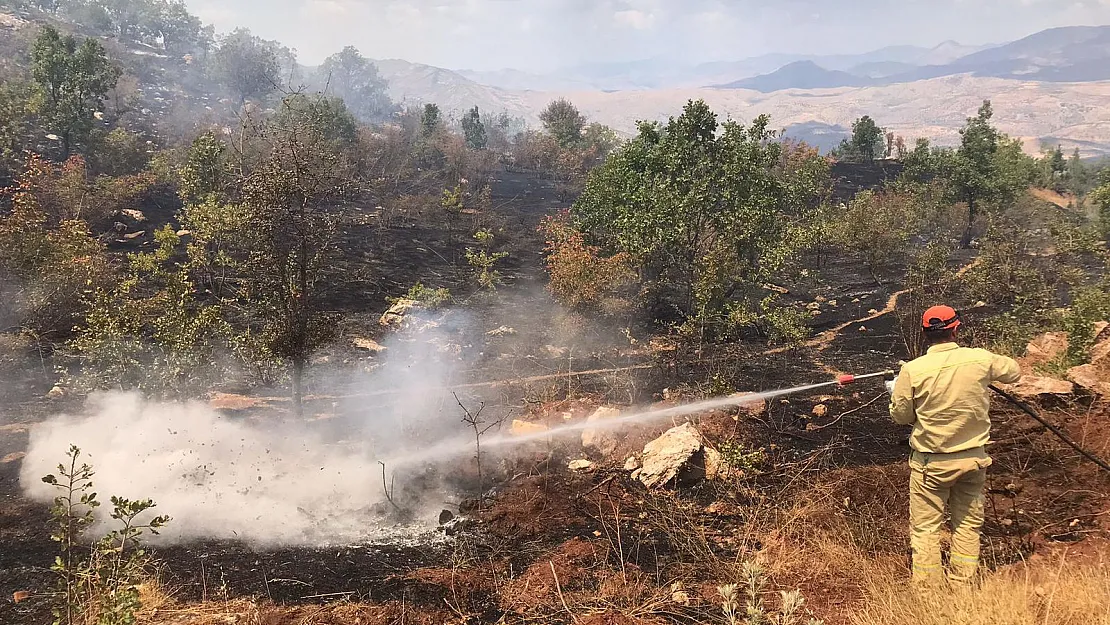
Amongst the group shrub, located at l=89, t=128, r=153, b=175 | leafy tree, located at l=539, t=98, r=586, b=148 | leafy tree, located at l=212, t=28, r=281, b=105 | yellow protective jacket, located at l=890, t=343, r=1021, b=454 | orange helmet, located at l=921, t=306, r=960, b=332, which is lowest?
yellow protective jacket, located at l=890, t=343, r=1021, b=454

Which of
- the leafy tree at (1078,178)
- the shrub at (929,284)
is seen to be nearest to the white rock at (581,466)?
the shrub at (929,284)

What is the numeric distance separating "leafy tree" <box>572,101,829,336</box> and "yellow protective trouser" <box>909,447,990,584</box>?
8246mm

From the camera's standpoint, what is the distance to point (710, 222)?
1294 centimetres

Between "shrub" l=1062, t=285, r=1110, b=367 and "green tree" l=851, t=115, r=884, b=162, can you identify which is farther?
"green tree" l=851, t=115, r=884, b=162

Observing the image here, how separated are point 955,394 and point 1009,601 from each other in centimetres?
A: 128

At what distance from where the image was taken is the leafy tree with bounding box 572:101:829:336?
12.7 m

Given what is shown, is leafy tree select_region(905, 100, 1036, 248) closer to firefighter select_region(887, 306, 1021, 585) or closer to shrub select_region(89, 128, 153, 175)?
firefighter select_region(887, 306, 1021, 585)

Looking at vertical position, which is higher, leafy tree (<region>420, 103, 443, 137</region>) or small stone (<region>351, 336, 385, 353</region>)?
leafy tree (<region>420, 103, 443, 137</region>)

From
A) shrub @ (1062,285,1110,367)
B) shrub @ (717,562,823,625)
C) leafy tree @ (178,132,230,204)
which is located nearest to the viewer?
shrub @ (717,562,823,625)

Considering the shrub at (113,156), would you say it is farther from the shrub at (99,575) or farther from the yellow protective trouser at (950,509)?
the yellow protective trouser at (950,509)

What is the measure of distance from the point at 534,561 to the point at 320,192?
232 inches

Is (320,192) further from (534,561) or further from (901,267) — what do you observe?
(901,267)

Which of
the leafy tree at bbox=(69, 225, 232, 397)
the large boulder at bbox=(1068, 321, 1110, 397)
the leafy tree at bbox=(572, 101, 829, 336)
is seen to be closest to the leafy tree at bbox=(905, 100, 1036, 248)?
the leafy tree at bbox=(572, 101, 829, 336)

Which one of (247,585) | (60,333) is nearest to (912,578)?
(247,585)
